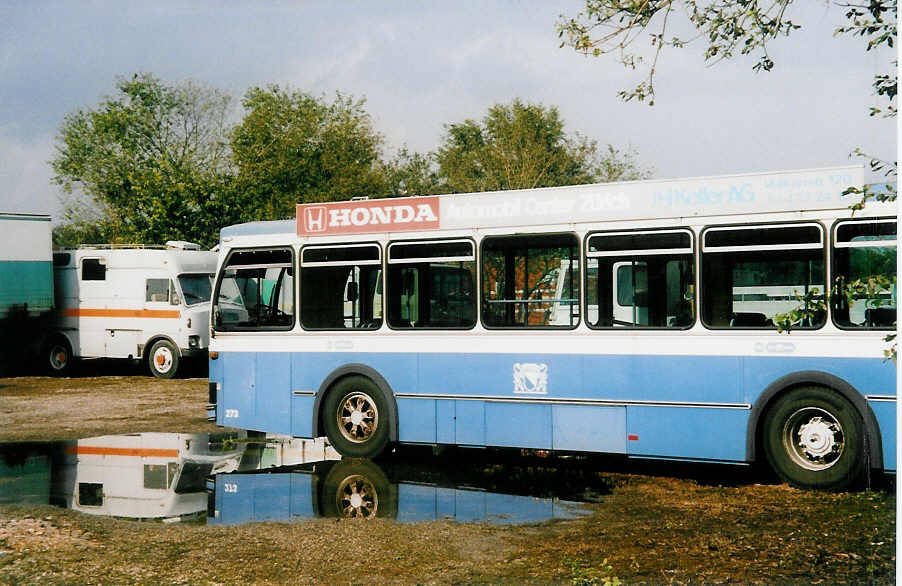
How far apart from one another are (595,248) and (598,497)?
2.51 meters

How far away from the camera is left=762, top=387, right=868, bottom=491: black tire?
9.46 meters

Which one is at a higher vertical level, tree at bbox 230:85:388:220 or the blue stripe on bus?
tree at bbox 230:85:388:220

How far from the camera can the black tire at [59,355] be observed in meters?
25.6

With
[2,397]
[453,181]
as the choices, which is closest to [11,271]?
[2,397]

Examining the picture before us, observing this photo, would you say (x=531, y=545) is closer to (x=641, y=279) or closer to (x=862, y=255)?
(x=641, y=279)

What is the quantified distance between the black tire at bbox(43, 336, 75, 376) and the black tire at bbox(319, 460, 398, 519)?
15511 millimetres

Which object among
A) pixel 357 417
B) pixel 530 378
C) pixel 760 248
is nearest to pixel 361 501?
pixel 530 378

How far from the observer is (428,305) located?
11828 millimetres

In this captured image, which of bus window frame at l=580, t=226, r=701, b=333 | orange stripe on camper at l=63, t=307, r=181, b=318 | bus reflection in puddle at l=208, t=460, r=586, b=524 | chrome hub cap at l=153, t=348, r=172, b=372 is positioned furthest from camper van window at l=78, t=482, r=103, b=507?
orange stripe on camper at l=63, t=307, r=181, b=318

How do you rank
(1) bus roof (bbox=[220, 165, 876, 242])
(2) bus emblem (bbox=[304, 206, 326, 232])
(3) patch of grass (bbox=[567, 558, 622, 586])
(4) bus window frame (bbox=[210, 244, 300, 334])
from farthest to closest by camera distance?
1. (4) bus window frame (bbox=[210, 244, 300, 334])
2. (2) bus emblem (bbox=[304, 206, 326, 232])
3. (1) bus roof (bbox=[220, 165, 876, 242])
4. (3) patch of grass (bbox=[567, 558, 622, 586])

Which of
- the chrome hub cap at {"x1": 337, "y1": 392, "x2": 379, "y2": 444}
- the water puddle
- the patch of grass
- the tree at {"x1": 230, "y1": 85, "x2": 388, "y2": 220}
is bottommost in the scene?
the water puddle

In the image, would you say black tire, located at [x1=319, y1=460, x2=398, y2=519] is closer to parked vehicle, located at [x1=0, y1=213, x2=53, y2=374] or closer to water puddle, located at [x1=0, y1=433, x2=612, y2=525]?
water puddle, located at [x1=0, y1=433, x2=612, y2=525]

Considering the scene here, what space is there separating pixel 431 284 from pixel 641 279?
7.92 ft

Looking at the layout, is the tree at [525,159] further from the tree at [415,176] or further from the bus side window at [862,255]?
the bus side window at [862,255]
